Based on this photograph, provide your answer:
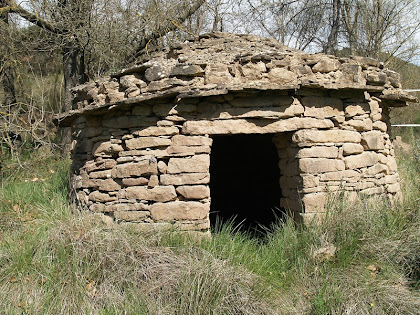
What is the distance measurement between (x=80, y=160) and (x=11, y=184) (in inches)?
93.7

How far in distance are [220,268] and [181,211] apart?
1020 millimetres

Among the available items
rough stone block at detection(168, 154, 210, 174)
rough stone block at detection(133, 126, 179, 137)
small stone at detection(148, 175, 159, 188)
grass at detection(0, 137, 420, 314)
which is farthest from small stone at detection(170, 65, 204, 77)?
grass at detection(0, 137, 420, 314)

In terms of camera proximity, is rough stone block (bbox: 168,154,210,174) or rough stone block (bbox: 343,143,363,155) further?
rough stone block (bbox: 343,143,363,155)

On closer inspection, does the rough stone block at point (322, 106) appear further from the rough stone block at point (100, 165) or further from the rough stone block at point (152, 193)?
the rough stone block at point (100, 165)

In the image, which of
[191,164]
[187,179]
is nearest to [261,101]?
[191,164]

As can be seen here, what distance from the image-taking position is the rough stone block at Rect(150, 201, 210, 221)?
4.40m

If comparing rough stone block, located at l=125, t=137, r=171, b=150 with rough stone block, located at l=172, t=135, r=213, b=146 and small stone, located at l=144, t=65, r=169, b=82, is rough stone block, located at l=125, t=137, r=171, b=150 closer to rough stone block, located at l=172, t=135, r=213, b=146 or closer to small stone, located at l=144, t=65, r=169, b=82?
rough stone block, located at l=172, t=135, r=213, b=146

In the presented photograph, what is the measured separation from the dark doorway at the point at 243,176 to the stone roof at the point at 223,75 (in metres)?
2.57

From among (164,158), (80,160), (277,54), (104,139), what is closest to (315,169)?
(277,54)

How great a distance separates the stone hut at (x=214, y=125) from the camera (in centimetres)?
441

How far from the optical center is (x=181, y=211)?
14.4 feet

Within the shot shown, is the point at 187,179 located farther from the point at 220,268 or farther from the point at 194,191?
the point at 220,268

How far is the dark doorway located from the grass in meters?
2.58

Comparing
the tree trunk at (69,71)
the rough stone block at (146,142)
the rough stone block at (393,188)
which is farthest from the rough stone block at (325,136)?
the tree trunk at (69,71)
